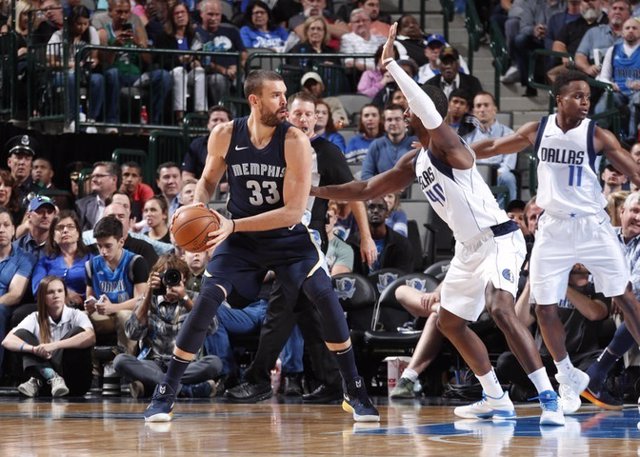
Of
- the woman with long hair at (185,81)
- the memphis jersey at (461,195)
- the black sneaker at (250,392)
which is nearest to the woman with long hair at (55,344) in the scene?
the black sneaker at (250,392)

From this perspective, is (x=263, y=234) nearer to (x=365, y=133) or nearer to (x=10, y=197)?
(x=365, y=133)

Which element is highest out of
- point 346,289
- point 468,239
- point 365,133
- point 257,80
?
point 257,80

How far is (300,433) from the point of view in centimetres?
720

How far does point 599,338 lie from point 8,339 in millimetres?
5102

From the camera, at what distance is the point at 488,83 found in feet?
57.7

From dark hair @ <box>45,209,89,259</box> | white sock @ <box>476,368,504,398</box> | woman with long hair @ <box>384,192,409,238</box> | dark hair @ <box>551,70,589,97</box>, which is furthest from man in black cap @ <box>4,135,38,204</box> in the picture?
white sock @ <box>476,368,504,398</box>

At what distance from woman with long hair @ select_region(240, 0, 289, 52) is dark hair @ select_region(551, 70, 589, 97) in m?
9.09

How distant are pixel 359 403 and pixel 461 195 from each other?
1.43m

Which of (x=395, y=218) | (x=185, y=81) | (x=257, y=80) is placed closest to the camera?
(x=257, y=80)

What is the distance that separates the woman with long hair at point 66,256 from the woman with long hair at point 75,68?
11.7 ft

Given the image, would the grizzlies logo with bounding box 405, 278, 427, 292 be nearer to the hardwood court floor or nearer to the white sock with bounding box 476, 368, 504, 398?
the hardwood court floor

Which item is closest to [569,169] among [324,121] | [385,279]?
[385,279]

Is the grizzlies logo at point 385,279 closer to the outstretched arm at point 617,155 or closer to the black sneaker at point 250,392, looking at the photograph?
the black sneaker at point 250,392

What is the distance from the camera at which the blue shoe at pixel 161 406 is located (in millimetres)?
7848
